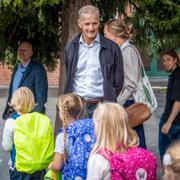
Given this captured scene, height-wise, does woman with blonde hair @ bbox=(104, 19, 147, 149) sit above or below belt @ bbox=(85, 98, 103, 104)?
above

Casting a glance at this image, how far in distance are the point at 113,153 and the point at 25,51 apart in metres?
2.66

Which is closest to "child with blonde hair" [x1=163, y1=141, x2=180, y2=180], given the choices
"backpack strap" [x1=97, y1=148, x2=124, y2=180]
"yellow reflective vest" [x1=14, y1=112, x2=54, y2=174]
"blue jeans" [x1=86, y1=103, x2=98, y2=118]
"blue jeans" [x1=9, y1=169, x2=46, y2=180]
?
"backpack strap" [x1=97, y1=148, x2=124, y2=180]

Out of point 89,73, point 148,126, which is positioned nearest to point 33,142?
point 89,73

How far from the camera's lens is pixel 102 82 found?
493 cm

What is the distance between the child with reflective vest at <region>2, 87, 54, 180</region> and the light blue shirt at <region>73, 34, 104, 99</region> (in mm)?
462

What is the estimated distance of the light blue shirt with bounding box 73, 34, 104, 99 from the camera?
194 inches

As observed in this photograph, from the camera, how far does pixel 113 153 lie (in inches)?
150

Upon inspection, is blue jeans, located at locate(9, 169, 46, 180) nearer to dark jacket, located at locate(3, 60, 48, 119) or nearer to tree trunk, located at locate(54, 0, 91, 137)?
dark jacket, located at locate(3, 60, 48, 119)

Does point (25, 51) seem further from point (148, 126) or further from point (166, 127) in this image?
point (148, 126)

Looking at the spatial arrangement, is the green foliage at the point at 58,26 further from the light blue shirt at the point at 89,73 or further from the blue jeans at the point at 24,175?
the blue jeans at the point at 24,175

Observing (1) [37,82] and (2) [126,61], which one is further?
(1) [37,82]

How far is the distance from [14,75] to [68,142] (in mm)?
2188

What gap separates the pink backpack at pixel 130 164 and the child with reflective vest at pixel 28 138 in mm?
1322

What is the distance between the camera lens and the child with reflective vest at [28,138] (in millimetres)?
5027
